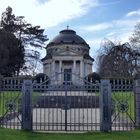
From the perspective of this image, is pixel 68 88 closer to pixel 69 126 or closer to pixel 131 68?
pixel 69 126

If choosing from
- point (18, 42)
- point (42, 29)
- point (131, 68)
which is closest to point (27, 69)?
point (18, 42)

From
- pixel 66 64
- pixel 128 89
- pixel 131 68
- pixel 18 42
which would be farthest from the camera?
pixel 66 64


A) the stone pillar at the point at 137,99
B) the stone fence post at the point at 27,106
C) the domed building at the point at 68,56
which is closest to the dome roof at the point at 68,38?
the domed building at the point at 68,56

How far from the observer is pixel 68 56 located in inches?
2442

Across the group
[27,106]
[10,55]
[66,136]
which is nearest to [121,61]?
[10,55]

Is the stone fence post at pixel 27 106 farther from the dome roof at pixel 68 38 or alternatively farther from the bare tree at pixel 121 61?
the dome roof at pixel 68 38

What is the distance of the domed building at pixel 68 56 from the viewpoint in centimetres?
6200

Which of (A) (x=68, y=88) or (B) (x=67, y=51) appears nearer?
(A) (x=68, y=88)

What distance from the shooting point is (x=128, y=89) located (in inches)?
510

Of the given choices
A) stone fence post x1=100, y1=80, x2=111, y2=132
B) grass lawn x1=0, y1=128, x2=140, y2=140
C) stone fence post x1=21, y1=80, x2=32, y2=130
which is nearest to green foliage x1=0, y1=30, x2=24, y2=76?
stone fence post x1=21, y1=80, x2=32, y2=130

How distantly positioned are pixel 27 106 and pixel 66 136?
2108 mm

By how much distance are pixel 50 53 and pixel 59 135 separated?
53346 millimetres

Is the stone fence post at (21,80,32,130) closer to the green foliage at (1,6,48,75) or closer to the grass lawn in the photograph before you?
the grass lawn

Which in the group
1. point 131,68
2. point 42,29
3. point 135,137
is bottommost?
point 135,137
